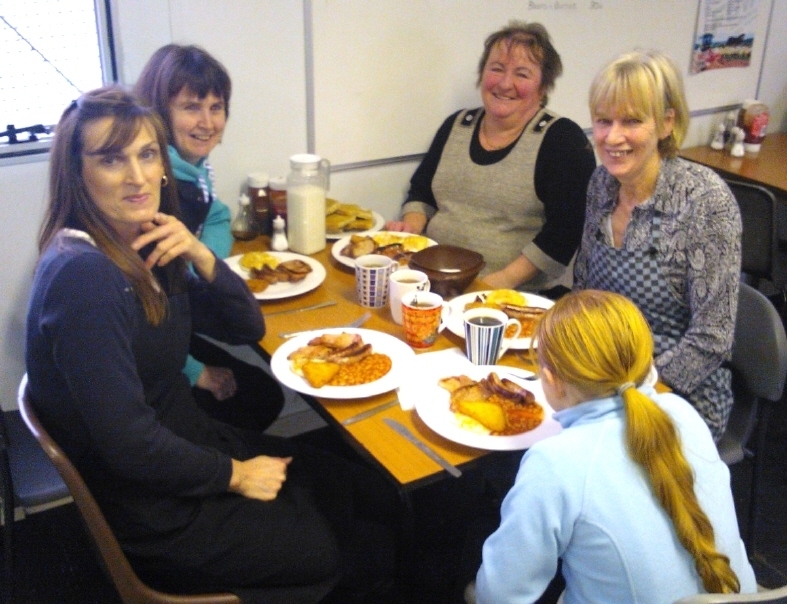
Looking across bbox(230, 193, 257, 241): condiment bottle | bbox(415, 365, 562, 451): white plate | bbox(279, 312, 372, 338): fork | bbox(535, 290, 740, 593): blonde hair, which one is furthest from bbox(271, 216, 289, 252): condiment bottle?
bbox(535, 290, 740, 593): blonde hair

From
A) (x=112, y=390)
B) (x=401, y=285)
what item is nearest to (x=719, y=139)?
(x=401, y=285)

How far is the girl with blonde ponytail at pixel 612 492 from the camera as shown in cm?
97

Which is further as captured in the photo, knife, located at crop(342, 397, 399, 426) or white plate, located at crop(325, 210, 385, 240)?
white plate, located at crop(325, 210, 385, 240)

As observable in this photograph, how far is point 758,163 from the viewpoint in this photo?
2936mm

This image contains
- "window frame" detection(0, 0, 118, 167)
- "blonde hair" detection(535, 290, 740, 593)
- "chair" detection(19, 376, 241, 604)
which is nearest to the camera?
"blonde hair" detection(535, 290, 740, 593)

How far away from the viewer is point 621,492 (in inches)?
38.2

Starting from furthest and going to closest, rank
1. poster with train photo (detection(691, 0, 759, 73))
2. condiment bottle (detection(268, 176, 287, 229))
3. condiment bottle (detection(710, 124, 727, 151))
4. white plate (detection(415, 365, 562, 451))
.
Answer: condiment bottle (detection(710, 124, 727, 151)), poster with train photo (detection(691, 0, 759, 73)), condiment bottle (detection(268, 176, 287, 229)), white plate (detection(415, 365, 562, 451))

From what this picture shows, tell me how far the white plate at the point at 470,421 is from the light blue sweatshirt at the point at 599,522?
0.16 m

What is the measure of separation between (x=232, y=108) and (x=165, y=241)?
36.6 inches

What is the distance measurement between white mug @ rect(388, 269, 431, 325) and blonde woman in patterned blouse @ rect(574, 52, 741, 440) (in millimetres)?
490

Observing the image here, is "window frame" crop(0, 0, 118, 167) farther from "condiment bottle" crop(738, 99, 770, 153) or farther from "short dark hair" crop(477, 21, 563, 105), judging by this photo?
"condiment bottle" crop(738, 99, 770, 153)

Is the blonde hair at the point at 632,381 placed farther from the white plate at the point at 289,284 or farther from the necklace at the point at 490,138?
the necklace at the point at 490,138

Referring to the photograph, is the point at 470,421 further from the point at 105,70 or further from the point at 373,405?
the point at 105,70

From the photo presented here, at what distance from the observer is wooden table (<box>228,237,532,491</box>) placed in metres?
1.17
